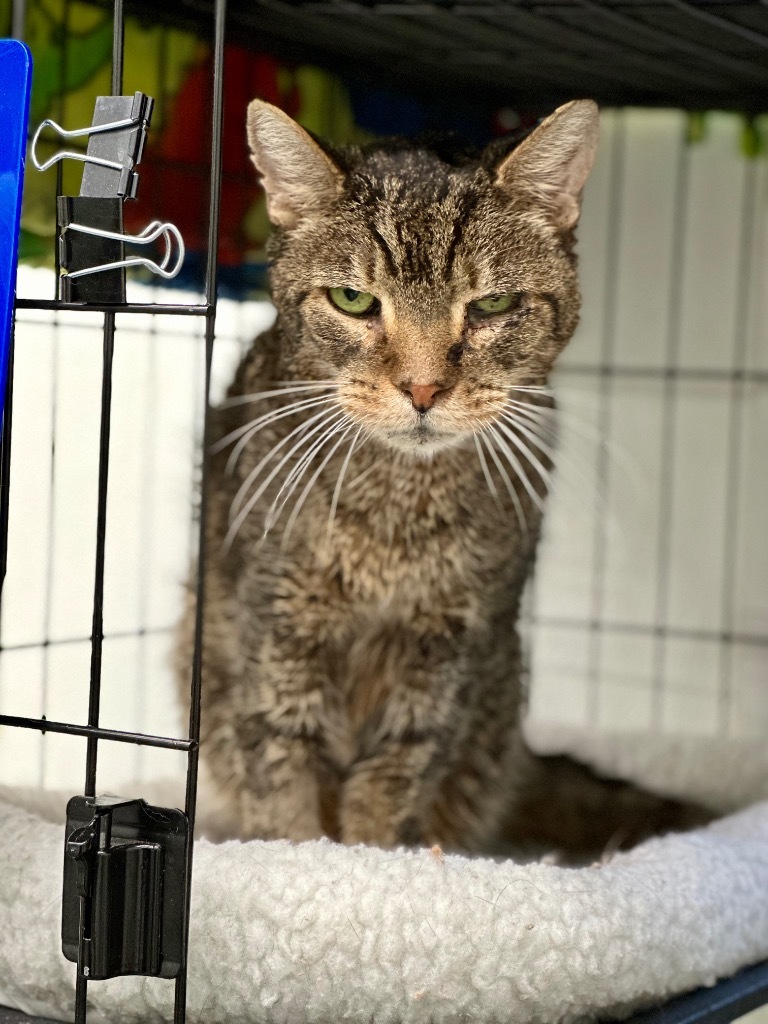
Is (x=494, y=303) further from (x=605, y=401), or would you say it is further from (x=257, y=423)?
(x=605, y=401)

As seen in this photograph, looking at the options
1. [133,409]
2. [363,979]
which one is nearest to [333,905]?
[363,979]

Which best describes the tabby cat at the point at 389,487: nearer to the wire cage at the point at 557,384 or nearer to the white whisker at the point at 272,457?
the white whisker at the point at 272,457

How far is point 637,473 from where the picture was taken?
8.05 feet

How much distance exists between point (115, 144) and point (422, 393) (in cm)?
37

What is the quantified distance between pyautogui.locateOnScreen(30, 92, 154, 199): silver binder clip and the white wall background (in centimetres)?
97

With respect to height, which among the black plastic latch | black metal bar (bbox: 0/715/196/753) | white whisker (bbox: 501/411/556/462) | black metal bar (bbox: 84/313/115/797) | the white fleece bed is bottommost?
the white fleece bed

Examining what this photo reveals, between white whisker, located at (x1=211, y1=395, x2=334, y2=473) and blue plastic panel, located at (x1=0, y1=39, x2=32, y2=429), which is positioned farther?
white whisker, located at (x1=211, y1=395, x2=334, y2=473)

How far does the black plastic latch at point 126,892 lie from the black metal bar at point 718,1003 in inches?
16.9

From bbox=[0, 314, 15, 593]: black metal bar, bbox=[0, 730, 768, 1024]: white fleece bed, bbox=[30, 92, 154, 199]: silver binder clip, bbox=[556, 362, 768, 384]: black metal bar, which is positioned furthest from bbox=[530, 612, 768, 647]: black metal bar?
bbox=[30, 92, 154, 199]: silver binder clip

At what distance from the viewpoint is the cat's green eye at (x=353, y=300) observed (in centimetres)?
123

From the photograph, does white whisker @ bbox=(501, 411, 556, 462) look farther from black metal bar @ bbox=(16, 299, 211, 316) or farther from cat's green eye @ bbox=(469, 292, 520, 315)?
black metal bar @ bbox=(16, 299, 211, 316)

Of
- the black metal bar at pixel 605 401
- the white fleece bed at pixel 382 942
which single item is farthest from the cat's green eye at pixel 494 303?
the black metal bar at pixel 605 401

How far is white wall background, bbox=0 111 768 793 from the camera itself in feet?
6.43

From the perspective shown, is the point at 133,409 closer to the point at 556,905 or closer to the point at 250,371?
the point at 250,371
